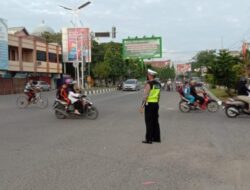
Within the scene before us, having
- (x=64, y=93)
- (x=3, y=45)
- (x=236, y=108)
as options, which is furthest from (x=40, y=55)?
(x=236, y=108)

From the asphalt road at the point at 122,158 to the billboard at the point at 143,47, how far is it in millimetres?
46905

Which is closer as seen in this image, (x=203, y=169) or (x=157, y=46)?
(x=203, y=169)

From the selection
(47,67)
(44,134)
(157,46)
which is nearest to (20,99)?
(44,134)

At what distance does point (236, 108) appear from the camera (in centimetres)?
1514

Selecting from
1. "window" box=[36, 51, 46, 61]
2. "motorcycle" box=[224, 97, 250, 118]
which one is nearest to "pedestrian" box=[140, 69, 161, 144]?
"motorcycle" box=[224, 97, 250, 118]

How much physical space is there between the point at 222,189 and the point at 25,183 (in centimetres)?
279

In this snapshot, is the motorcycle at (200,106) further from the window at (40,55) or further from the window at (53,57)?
the window at (53,57)

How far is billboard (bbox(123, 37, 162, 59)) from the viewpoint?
194 ft

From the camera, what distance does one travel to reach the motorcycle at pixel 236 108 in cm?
1497

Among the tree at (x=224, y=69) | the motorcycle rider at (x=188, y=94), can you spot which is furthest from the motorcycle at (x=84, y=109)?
the tree at (x=224, y=69)

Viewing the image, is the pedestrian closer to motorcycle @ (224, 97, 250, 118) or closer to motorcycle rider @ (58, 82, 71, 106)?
motorcycle rider @ (58, 82, 71, 106)

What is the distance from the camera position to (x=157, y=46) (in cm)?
5900

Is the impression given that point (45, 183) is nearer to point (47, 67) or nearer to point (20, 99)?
point (20, 99)

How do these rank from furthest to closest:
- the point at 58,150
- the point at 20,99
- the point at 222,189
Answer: the point at 20,99 → the point at 58,150 → the point at 222,189
